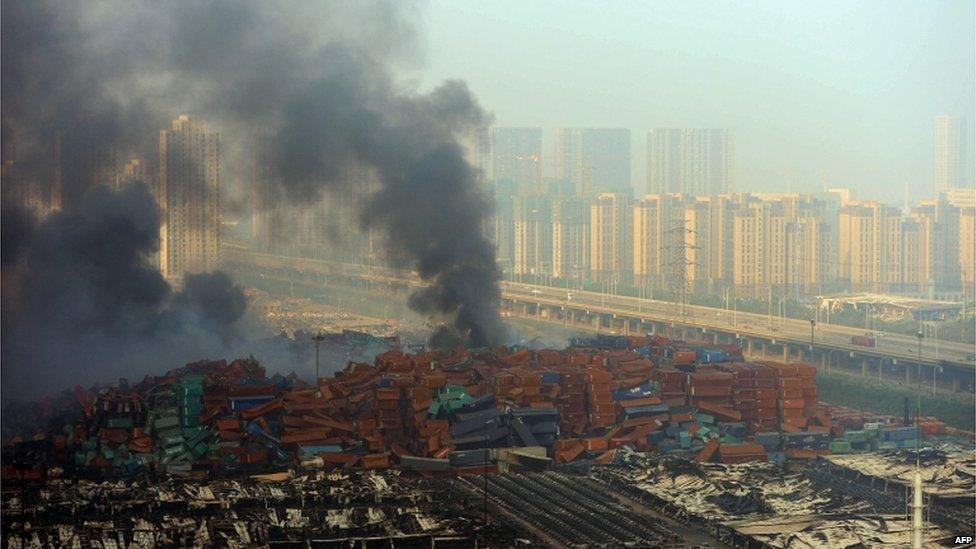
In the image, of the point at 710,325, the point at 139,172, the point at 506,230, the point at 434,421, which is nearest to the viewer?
the point at 434,421

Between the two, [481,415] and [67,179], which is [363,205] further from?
[481,415]

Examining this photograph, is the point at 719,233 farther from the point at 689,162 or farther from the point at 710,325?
the point at 710,325

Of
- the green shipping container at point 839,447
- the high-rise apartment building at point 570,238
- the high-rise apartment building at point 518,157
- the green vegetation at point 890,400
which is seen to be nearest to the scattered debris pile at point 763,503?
the green shipping container at point 839,447

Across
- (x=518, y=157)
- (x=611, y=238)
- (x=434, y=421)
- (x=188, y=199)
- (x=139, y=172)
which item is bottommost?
(x=434, y=421)

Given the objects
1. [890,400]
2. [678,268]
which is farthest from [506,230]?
[890,400]

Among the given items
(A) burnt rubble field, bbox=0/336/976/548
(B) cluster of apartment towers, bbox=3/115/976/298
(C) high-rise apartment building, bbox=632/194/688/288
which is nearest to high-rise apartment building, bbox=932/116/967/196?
(B) cluster of apartment towers, bbox=3/115/976/298

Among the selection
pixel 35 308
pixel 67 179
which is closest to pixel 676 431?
pixel 35 308

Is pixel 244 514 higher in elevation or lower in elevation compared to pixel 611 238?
lower
